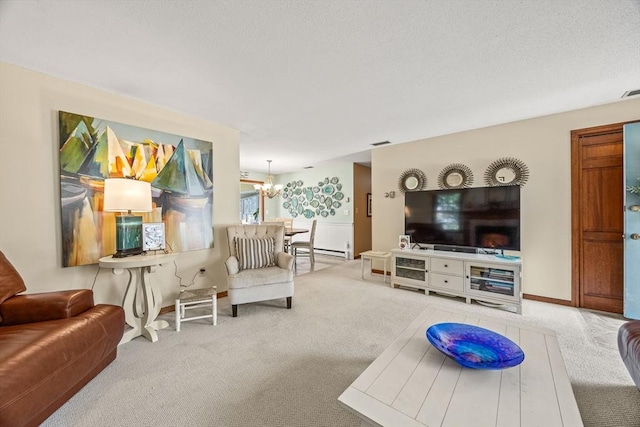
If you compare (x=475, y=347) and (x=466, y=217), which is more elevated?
(x=466, y=217)

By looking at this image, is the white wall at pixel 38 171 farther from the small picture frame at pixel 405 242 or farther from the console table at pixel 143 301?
the small picture frame at pixel 405 242

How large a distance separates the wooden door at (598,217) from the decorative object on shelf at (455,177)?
43.3 inches

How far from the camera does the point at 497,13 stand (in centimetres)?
152

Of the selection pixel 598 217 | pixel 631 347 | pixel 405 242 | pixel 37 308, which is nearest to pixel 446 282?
pixel 405 242

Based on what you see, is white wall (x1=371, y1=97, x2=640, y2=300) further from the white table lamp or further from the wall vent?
the white table lamp

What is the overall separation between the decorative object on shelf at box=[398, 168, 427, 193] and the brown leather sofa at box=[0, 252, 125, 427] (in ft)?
13.1

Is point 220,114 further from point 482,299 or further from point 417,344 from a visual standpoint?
point 482,299

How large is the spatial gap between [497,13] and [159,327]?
3.72m

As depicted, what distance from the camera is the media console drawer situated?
3.26m

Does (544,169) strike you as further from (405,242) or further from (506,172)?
(405,242)

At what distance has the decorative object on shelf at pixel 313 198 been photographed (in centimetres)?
651

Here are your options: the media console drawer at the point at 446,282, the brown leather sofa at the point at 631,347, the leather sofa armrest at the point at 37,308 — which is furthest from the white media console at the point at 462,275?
the leather sofa armrest at the point at 37,308

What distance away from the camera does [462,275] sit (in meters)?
3.24

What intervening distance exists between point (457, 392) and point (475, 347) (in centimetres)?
36
